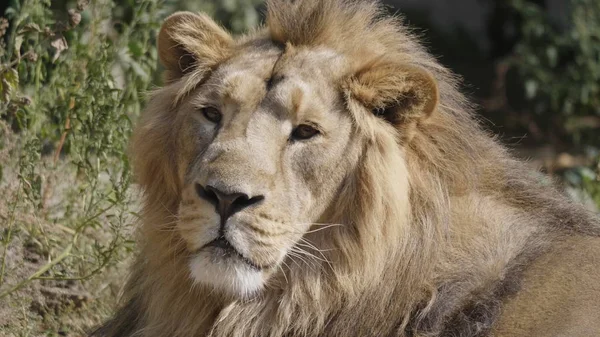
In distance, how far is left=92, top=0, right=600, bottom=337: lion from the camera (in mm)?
4027

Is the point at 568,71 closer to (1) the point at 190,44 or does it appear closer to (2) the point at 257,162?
(1) the point at 190,44

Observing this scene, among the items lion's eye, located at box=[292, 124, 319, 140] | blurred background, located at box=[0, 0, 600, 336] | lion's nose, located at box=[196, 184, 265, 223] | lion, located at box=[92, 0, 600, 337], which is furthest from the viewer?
blurred background, located at box=[0, 0, 600, 336]

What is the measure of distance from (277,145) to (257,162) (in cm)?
15

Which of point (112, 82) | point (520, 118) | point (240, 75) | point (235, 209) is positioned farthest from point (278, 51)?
point (520, 118)

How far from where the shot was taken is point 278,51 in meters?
4.43

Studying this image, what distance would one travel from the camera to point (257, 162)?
3975 mm

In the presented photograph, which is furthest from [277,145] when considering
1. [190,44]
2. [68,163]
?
[68,163]

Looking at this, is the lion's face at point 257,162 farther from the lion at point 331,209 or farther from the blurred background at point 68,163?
the blurred background at point 68,163

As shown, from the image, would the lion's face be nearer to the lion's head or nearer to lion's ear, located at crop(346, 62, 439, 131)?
the lion's head

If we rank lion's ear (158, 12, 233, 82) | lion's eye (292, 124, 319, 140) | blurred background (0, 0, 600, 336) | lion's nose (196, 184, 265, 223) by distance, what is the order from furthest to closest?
blurred background (0, 0, 600, 336), lion's ear (158, 12, 233, 82), lion's eye (292, 124, 319, 140), lion's nose (196, 184, 265, 223)

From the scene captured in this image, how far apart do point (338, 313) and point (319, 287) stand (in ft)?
0.43

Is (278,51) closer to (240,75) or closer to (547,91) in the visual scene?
(240,75)

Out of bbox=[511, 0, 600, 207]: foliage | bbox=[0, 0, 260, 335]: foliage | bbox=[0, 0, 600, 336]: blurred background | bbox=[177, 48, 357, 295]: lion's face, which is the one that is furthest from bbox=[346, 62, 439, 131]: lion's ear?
bbox=[511, 0, 600, 207]: foliage

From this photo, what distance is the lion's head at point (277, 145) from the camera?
393 centimetres
